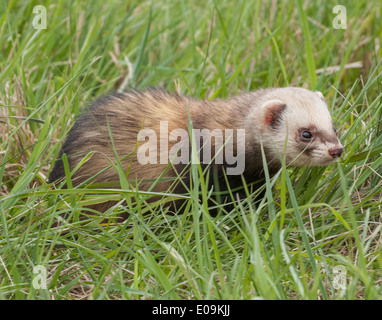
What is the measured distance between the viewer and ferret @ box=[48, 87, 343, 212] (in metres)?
3.81

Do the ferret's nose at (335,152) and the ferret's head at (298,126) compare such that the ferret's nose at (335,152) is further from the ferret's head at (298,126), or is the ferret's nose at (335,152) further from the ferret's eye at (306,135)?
the ferret's eye at (306,135)

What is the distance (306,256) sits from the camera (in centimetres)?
306

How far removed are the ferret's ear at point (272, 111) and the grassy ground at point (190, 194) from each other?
1.23ft

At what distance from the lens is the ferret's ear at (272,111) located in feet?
12.6

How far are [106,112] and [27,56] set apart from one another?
1.32m

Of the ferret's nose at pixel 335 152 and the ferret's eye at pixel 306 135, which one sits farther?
the ferret's eye at pixel 306 135

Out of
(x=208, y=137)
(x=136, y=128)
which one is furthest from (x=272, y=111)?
(x=136, y=128)

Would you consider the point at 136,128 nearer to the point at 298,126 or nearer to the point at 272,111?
the point at 272,111

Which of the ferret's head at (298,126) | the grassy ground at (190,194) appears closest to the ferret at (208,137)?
the ferret's head at (298,126)

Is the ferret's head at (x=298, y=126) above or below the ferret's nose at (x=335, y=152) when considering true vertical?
above

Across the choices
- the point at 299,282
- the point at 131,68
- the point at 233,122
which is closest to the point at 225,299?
the point at 299,282

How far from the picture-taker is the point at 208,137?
12.8ft

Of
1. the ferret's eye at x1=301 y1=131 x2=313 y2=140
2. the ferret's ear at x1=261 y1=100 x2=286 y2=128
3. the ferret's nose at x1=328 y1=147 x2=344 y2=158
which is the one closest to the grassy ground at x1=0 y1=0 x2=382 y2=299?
the ferret's nose at x1=328 y1=147 x2=344 y2=158

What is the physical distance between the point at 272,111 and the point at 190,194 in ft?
3.65
